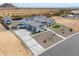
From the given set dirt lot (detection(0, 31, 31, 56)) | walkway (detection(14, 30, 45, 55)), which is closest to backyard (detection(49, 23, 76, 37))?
walkway (detection(14, 30, 45, 55))

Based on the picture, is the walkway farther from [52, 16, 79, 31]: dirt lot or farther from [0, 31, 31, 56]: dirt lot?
[52, 16, 79, 31]: dirt lot

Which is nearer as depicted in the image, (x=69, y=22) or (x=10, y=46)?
(x=10, y=46)

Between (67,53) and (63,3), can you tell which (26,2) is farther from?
(67,53)

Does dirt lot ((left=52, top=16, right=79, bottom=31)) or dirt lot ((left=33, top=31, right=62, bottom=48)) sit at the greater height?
dirt lot ((left=52, top=16, right=79, bottom=31))

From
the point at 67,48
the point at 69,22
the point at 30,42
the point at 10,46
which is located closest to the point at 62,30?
the point at 69,22

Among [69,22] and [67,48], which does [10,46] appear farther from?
[69,22]
